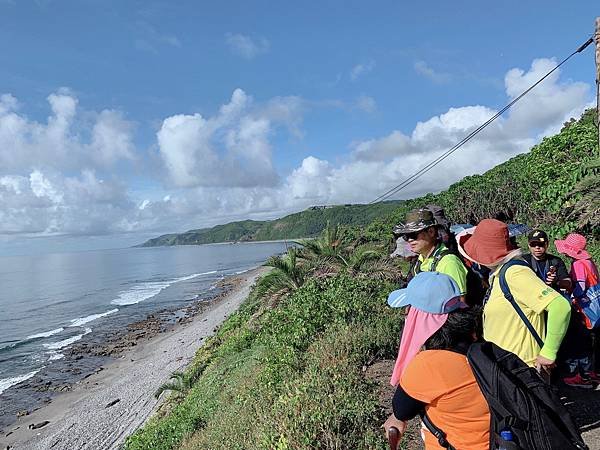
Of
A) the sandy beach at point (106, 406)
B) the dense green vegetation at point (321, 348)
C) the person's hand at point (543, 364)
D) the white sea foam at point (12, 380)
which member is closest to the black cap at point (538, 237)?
the person's hand at point (543, 364)

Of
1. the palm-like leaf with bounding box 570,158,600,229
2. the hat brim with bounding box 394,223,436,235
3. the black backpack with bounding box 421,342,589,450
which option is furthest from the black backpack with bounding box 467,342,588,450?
the palm-like leaf with bounding box 570,158,600,229

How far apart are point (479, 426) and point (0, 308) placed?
50.4 m

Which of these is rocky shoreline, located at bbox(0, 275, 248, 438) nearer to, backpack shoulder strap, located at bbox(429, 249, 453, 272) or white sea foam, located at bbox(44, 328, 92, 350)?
white sea foam, located at bbox(44, 328, 92, 350)

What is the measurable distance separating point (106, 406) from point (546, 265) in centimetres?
1558

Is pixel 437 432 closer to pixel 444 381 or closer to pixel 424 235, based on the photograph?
pixel 444 381

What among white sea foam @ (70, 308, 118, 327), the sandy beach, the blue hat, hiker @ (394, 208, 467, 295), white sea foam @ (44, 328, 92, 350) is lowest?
the sandy beach

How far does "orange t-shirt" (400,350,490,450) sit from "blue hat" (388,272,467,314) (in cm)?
25

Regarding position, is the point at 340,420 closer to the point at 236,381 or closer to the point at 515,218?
the point at 236,381

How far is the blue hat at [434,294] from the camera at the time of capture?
205cm

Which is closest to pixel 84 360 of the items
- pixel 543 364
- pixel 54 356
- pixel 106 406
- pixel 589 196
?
pixel 54 356

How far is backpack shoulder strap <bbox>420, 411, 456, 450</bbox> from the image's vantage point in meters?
1.88

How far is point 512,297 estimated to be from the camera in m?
2.68

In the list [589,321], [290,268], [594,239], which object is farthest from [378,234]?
[589,321]

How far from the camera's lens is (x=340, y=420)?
11.9 feet
